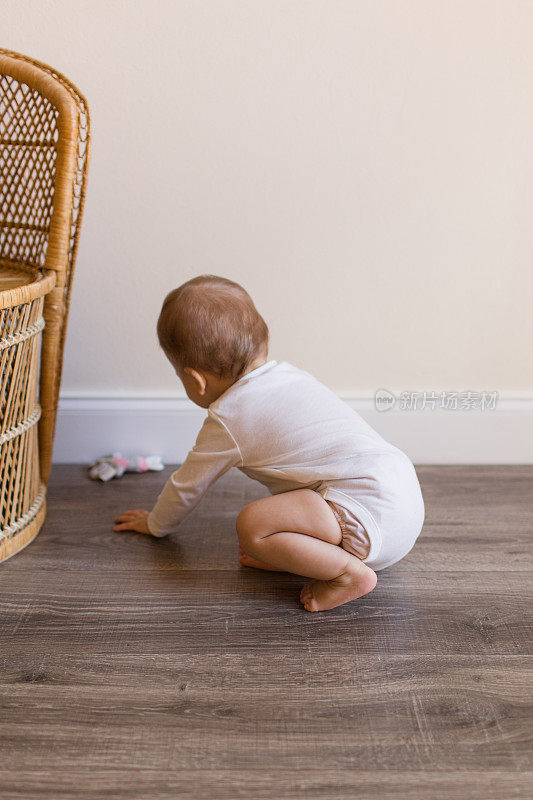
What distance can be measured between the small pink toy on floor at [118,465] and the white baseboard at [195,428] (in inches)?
1.1

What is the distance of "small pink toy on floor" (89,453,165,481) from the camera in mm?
1457

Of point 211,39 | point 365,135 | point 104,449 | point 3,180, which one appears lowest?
point 104,449

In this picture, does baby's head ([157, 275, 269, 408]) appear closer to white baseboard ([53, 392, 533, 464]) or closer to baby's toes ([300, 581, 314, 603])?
baby's toes ([300, 581, 314, 603])

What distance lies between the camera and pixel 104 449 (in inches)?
60.6

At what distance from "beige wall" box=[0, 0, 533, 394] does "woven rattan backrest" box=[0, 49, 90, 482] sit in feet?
0.53

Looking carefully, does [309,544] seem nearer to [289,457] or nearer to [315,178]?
[289,457]

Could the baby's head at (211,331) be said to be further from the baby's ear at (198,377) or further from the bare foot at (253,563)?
the bare foot at (253,563)

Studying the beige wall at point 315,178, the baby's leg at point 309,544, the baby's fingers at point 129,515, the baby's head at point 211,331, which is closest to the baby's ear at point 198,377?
the baby's head at point 211,331

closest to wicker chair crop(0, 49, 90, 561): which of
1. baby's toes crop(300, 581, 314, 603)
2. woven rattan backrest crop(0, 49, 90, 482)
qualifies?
woven rattan backrest crop(0, 49, 90, 482)

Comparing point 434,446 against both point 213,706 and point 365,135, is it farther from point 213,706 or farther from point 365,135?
point 213,706

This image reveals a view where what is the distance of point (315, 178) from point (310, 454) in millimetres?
627

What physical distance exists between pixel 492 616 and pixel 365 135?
3.00 ft

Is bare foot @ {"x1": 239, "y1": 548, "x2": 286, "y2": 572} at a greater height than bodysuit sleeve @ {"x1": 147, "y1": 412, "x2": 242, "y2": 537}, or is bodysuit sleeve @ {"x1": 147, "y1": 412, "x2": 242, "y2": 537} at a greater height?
bodysuit sleeve @ {"x1": 147, "y1": 412, "x2": 242, "y2": 537}

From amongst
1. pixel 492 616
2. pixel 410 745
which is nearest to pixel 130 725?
pixel 410 745
